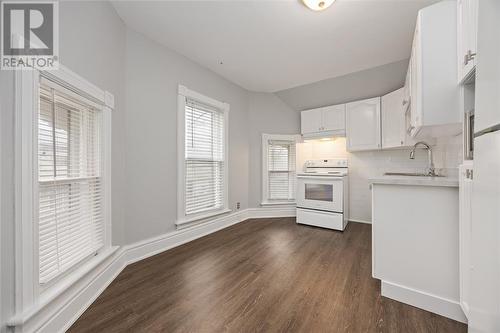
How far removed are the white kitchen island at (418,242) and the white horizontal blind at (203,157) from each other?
2.20 metres

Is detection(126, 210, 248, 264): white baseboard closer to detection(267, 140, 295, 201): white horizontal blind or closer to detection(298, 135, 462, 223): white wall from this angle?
detection(267, 140, 295, 201): white horizontal blind

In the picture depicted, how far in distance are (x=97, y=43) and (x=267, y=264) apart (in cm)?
257

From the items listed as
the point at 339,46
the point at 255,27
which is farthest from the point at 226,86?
the point at 339,46

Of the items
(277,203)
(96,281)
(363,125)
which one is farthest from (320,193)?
(96,281)

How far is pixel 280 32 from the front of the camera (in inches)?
86.5

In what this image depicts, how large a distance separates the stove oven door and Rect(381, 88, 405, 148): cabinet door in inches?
37.4

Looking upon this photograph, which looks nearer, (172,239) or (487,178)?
(487,178)

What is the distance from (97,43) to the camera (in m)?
1.61

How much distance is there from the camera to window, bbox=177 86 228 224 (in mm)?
2625

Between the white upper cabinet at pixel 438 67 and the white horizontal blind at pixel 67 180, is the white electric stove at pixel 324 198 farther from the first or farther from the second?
the white horizontal blind at pixel 67 180

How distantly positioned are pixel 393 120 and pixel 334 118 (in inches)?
35.7

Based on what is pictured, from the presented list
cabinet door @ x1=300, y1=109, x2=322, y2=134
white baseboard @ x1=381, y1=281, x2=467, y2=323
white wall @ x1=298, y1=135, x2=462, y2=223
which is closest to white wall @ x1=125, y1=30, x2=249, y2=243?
cabinet door @ x1=300, y1=109, x2=322, y2=134

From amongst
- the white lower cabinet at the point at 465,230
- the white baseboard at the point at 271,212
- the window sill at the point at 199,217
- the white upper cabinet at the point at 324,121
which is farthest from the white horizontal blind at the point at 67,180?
the white upper cabinet at the point at 324,121

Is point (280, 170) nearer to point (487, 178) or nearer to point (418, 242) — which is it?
point (418, 242)
